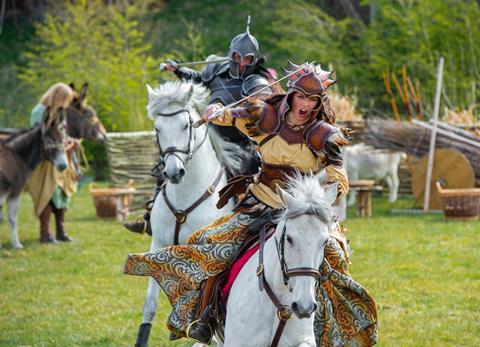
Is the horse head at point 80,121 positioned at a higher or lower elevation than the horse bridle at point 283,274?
lower

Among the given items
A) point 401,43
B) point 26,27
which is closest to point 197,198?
point 401,43

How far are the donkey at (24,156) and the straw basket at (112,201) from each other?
291cm

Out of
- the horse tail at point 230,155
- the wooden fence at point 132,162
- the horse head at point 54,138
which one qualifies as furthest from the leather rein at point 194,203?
the wooden fence at point 132,162

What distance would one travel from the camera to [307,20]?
1117 inches

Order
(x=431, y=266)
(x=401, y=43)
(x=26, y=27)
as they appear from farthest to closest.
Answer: (x=26, y=27), (x=401, y=43), (x=431, y=266)

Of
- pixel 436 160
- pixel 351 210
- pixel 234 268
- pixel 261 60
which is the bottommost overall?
pixel 351 210

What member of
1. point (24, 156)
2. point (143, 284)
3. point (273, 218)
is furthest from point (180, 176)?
point (24, 156)

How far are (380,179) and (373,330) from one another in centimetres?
1250

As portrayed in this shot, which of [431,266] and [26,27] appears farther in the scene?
[26,27]

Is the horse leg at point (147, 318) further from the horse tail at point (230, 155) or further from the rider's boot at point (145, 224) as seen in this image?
the horse tail at point (230, 155)

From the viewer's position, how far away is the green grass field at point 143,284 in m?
8.45

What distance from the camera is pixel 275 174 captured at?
5652mm

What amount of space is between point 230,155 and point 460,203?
772 cm

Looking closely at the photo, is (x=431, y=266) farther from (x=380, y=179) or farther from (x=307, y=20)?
(x=307, y=20)
